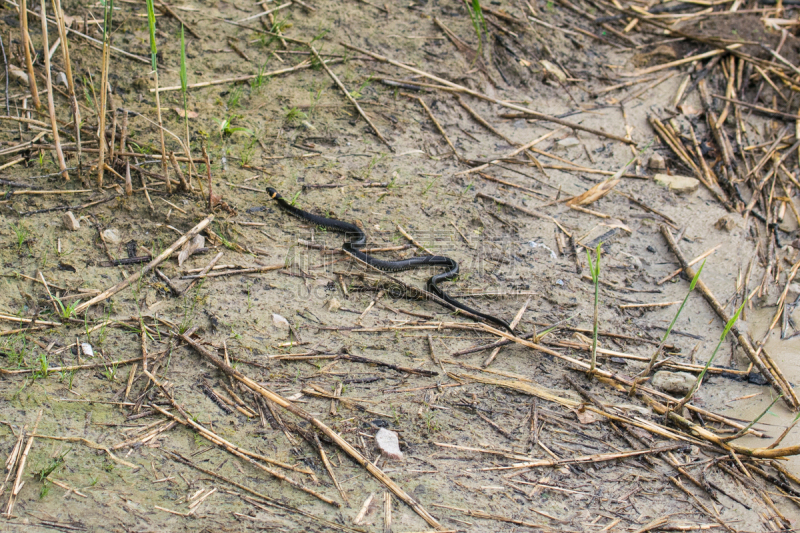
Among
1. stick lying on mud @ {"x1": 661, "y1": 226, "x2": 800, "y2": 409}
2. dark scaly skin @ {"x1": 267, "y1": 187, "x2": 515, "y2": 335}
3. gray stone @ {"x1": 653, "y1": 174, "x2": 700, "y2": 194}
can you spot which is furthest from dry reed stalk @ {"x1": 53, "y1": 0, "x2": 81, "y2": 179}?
gray stone @ {"x1": 653, "y1": 174, "x2": 700, "y2": 194}

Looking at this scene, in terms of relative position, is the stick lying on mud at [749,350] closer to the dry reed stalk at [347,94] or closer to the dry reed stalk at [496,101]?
the dry reed stalk at [496,101]

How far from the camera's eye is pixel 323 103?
193 inches

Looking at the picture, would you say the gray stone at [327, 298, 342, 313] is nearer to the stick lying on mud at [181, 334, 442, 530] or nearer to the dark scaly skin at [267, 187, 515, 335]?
the dark scaly skin at [267, 187, 515, 335]

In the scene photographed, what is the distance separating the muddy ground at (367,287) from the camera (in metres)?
2.56

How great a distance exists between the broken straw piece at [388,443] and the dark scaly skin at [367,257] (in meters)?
1.14

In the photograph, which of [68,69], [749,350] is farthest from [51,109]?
[749,350]

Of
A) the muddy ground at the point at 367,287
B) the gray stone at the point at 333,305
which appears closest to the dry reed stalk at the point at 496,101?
the muddy ground at the point at 367,287

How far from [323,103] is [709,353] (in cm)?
349

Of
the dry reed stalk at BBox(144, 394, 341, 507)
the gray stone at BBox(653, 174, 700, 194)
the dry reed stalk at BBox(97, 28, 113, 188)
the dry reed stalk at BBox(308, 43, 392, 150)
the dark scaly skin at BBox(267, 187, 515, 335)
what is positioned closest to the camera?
the dry reed stalk at BBox(144, 394, 341, 507)

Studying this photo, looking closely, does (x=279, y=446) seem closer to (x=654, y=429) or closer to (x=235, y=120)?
(x=654, y=429)

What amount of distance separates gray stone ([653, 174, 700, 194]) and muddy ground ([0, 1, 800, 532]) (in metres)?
0.07

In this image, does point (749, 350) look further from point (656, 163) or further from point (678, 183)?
point (656, 163)

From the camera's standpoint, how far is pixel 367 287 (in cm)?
377

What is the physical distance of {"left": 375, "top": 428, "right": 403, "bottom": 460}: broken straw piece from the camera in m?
2.73
